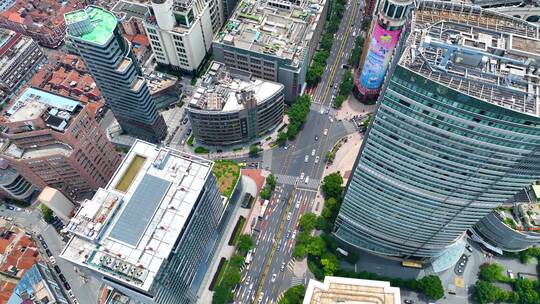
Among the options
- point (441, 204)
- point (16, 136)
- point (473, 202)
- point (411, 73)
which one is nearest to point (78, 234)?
point (16, 136)

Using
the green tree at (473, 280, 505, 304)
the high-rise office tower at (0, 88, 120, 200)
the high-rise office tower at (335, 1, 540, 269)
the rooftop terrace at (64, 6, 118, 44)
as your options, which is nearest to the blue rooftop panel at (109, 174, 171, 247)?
the high-rise office tower at (0, 88, 120, 200)

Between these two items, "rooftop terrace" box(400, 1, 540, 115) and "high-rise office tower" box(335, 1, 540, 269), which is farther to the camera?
"high-rise office tower" box(335, 1, 540, 269)

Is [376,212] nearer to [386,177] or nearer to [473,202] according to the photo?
[386,177]

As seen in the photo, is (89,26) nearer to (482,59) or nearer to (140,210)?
(140,210)

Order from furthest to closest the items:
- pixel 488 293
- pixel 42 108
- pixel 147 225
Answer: pixel 488 293 → pixel 42 108 → pixel 147 225

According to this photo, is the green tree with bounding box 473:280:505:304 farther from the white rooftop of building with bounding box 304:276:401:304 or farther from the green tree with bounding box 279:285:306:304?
the white rooftop of building with bounding box 304:276:401:304

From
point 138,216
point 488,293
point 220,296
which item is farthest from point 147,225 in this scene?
point 488,293
